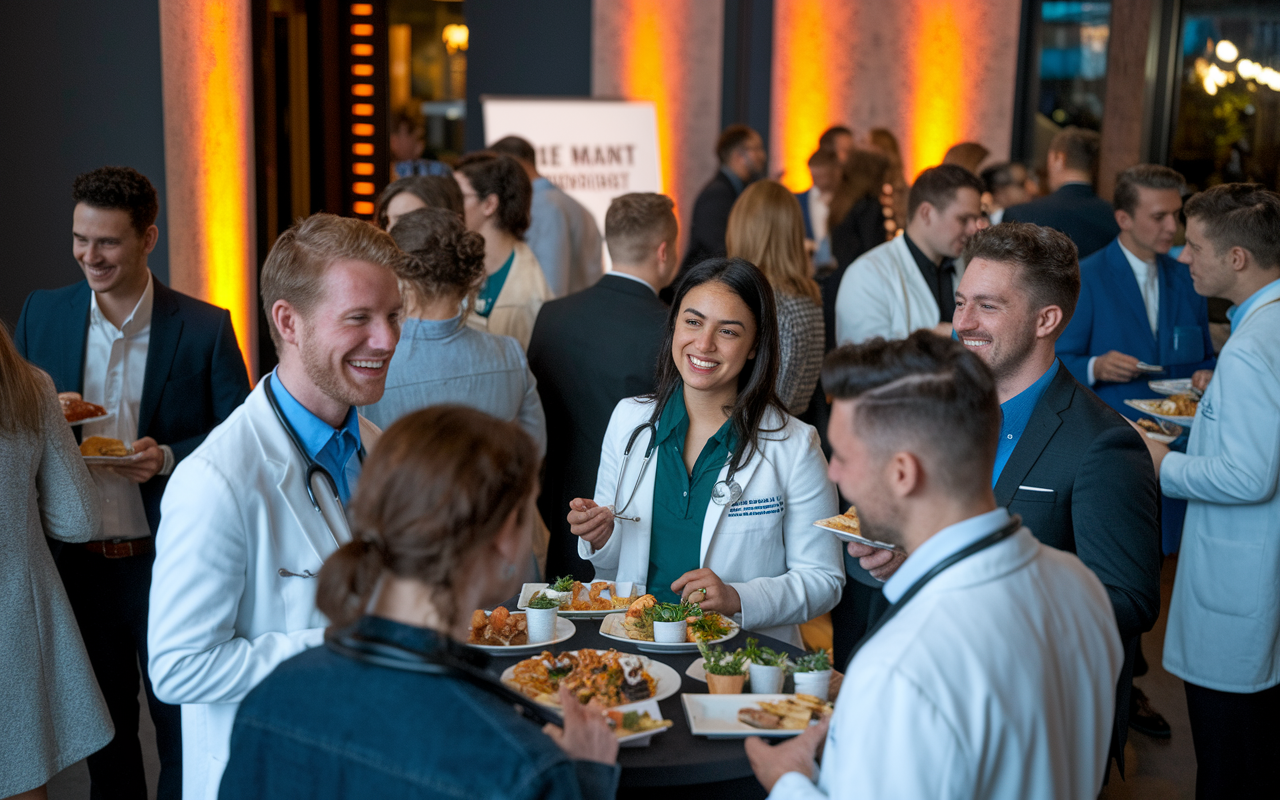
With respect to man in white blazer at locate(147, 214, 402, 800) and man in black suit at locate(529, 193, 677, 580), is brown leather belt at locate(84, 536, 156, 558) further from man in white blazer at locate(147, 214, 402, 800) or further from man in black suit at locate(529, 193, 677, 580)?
man in black suit at locate(529, 193, 677, 580)

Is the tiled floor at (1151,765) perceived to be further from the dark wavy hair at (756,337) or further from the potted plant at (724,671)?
the potted plant at (724,671)

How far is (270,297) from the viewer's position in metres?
2.03

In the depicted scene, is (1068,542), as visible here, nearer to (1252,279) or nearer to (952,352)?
(952,352)

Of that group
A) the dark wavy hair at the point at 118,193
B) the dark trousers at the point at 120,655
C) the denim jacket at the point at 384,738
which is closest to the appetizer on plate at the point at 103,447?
the dark trousers at the point at 120,655

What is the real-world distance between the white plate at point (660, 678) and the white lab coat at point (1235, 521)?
1689 millimetres

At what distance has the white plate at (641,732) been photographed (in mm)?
1713

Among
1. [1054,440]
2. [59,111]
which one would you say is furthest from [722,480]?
[59,111]

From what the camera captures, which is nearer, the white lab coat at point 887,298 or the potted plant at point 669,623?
the potted plant at point 669,623

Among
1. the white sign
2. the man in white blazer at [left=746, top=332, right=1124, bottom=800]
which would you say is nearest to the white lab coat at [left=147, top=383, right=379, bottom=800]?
the man in white blazer at [left=746, top=332, right=1124, bottom=800]

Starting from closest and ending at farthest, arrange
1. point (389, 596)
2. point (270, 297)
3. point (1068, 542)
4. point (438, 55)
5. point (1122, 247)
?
point (389, 596), point (270, 297), point (1068, 542), point (1122, 247), point (438, 55)

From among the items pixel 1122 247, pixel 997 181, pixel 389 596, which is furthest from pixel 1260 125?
pixel 389 596

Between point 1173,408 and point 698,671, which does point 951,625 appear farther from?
point 1173,408

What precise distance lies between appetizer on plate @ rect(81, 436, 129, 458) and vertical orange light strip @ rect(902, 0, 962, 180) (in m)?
7.19

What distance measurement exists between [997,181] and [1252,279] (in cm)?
455
